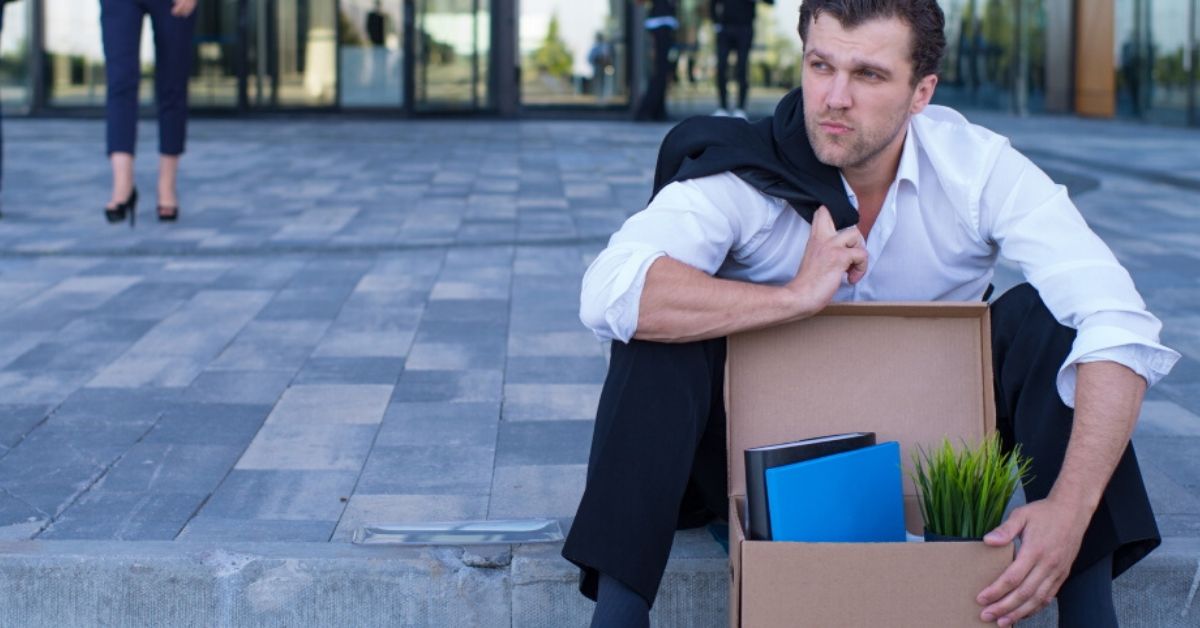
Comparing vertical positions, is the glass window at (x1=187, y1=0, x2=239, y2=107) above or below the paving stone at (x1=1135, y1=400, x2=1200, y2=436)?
above

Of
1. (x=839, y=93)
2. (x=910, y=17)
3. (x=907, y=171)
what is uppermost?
(x=910, y=17)

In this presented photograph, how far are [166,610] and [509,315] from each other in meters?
2.48

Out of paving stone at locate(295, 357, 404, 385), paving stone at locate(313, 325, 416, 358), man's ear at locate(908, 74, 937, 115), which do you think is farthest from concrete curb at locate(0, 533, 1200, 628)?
paving stone at locate(313, 325, 416, 358)

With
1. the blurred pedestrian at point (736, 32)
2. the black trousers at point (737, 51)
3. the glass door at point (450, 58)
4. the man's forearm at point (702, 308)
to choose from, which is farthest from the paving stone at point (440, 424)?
the glass door at point (450, 58)

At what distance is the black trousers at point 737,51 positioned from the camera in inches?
550

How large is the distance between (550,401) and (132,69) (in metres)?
3.82

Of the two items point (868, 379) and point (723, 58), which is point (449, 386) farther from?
point (723, 58)

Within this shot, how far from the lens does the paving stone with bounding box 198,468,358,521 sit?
9.92 feet

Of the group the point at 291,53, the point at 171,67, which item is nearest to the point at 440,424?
the point at 171,67

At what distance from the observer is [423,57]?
59.2ft

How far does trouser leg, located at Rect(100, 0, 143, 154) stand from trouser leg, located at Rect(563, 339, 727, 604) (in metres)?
5.10

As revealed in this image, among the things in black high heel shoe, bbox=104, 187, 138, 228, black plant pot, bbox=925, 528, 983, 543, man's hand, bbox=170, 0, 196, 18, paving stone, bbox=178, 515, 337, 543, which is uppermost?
man's hand, bbox=170, 0, 196, 18

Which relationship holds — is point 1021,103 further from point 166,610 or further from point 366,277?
point 166,610

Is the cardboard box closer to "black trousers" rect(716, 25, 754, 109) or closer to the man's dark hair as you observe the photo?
the man's dark hair
